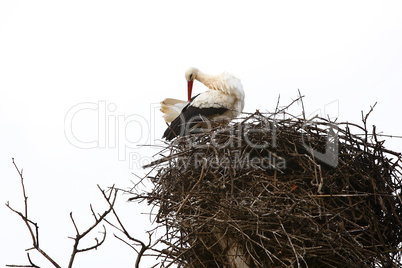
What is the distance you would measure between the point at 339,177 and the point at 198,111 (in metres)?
2.18

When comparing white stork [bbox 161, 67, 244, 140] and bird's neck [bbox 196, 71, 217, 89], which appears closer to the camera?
white stork [bbox 161, 67, 244, 140]

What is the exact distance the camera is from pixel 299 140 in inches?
135

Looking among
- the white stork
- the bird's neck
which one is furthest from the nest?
the bird's neck

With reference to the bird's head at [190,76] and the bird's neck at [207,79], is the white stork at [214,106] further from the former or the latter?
the bird's head at [190,76]

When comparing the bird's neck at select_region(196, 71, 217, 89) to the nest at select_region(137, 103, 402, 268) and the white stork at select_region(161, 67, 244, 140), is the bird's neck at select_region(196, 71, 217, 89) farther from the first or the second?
the nest at select_region(137, 103, 402, 268)

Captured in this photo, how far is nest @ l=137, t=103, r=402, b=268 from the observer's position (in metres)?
2.88

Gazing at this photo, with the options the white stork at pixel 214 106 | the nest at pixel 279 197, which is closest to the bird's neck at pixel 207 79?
the white stork at pixel 214 106

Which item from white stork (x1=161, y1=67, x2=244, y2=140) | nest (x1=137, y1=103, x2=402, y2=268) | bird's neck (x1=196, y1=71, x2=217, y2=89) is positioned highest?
bird's neck (x1=196, y1=71, x2=217, y2=89)

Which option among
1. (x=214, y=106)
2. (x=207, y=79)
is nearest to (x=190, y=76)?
(x=207, y=79)

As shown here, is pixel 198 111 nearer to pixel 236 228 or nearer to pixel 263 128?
pixel 263 128

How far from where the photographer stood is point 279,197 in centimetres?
289

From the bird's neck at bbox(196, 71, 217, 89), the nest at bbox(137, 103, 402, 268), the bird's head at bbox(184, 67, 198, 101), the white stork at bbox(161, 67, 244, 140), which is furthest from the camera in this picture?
the bird's head at bbox(184, 67, 198, 101)

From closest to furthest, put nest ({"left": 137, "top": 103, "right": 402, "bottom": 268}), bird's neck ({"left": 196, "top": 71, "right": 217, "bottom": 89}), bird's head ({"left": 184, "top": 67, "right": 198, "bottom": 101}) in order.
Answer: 1. nest ({"left": 137, "top": 103, "right": 402, "bottom": 268})
2. bird's neck ({"left": 196, "top": 71, "right": 217, "bottom": 89})
3. bird's head ({"left": 184, "top": 67, "right": 198, "bottom": 101})

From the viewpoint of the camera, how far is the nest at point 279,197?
2875 mm
